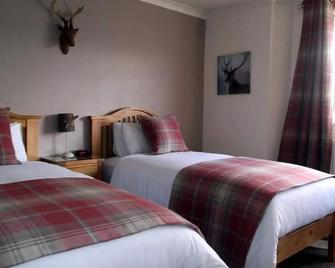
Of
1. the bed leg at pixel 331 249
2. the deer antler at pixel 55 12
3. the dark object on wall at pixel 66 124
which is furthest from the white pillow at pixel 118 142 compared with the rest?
the bed leg at pixel 331 249

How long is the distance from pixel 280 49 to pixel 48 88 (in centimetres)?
262

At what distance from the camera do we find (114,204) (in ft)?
4.92

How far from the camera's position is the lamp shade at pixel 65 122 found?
313cm

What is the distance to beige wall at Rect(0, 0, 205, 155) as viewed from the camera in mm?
2953

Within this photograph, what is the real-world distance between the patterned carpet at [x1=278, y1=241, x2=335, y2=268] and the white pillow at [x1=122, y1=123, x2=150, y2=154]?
164 centimetres

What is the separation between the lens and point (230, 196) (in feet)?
7.16

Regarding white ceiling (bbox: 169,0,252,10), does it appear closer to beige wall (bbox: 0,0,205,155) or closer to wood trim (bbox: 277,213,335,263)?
beige wall (bbox: 0,0,205,155)

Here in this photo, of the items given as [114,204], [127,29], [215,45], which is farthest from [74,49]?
[114,204]

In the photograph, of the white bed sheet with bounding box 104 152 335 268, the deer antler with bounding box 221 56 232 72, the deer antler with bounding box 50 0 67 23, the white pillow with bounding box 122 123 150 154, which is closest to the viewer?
the white bed sheet with bounding box 104 152 335 268

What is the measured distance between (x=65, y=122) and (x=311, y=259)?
239cm

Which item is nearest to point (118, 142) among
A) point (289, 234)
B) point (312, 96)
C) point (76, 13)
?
point (76, 13)

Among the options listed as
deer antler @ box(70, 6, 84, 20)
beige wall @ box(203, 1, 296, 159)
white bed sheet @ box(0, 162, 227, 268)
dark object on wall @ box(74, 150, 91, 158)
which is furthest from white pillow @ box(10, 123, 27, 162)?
beige wall @ box(203, 1, 296, 159)

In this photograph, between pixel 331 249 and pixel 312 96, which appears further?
pixel 312 96

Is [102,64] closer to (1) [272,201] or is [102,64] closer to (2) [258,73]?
(2) [258,73]
